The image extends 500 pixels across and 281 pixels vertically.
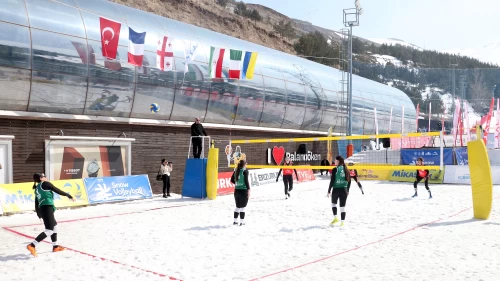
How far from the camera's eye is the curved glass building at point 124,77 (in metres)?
14.2

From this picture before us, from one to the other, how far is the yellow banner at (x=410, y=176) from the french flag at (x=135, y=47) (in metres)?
16.5

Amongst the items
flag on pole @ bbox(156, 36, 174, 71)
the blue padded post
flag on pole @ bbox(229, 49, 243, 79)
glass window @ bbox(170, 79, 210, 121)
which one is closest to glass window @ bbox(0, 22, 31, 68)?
flag on pole @ bbox(156, 36, 174, 71)

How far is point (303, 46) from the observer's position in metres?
72.4

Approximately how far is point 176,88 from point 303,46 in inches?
2223

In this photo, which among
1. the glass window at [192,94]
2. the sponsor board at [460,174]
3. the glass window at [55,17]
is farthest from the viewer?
the sponsor board at [460,174]

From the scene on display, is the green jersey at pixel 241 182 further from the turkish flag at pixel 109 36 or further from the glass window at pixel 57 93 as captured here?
the glass window at pixel 57 93

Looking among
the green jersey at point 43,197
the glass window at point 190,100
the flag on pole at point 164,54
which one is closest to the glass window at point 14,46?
the flag on pole at point 164,54

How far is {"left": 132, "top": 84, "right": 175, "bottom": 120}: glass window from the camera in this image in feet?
57.6

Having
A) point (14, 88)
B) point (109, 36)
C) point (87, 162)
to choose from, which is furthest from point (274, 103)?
point (14, 88)

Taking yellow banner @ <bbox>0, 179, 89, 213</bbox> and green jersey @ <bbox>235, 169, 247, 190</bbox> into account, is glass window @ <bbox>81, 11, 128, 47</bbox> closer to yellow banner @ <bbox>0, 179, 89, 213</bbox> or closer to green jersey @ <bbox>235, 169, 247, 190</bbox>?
yellow banner @ <bbox>0, 179, 89, 213</bbox>

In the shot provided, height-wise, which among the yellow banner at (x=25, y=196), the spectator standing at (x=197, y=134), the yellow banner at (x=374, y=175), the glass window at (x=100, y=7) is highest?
the glass window at (x=100, y=7)

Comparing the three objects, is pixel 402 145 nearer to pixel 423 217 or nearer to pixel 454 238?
A: pixel 423 217

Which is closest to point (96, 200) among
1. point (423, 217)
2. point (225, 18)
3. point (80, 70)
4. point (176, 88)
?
point (80, 70)

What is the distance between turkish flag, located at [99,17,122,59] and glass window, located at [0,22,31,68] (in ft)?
8.34
